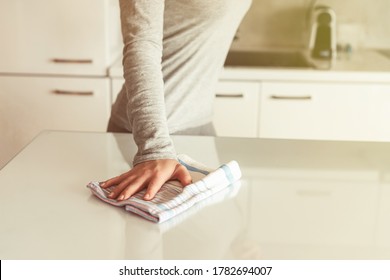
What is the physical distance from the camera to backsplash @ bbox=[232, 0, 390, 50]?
2.88m

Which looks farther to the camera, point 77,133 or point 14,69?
point 14,69

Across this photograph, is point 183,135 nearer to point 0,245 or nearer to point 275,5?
point 0,245

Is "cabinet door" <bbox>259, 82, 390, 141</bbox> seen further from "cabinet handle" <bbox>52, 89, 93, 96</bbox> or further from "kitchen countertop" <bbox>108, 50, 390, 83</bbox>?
"cabinet handle" <bbox>52, 89, 93, 96</bbox>

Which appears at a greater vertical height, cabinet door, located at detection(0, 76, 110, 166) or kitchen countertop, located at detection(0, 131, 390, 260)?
kitchen countertop, located at detection(0, 131, 390, 260)

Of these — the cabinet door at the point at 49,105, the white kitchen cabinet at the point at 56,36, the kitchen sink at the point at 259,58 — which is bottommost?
the cabinet door at the point at 49,105

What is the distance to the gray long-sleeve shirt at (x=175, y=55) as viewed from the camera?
3.71 feet

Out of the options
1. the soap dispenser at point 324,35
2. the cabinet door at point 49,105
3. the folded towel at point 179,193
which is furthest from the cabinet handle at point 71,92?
A: the folded towel at point 179,193

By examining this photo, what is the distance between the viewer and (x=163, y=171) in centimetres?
99

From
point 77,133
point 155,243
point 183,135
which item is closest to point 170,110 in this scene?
point 183,135

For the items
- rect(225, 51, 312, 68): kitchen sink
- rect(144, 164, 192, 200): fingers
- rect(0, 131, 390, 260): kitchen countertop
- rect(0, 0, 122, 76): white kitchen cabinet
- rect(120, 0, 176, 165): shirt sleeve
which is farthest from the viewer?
rect(225, 51, 312, 68): kitchen sink

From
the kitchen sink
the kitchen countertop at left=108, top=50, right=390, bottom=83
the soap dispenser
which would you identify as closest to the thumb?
the kitchen countertop at left=108, top=50, right=390, bottom=83

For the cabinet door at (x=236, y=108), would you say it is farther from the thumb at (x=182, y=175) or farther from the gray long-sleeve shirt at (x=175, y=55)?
the thumb at (x=182, y=175)

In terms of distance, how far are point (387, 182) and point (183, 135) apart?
1.67 ft

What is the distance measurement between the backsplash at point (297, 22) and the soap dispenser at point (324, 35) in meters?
0.18
